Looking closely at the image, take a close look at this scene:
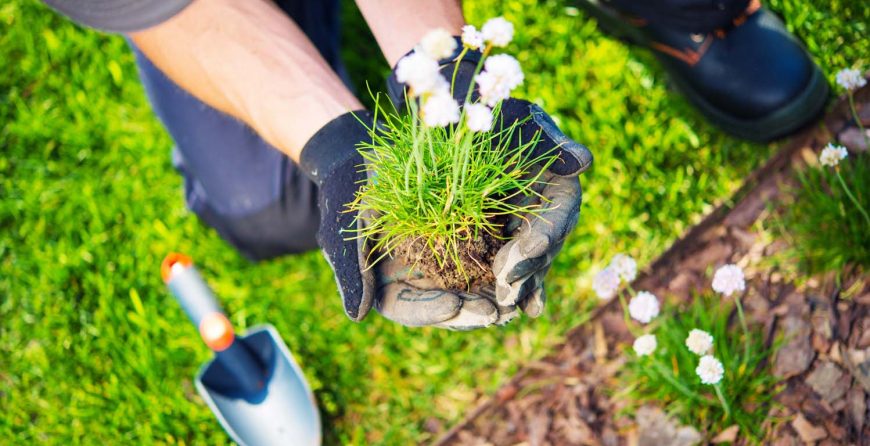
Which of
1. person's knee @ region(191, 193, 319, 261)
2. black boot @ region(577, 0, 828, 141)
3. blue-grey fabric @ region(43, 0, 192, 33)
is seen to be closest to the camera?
blue-grey fabric @ region(43, 0, 192, 33)

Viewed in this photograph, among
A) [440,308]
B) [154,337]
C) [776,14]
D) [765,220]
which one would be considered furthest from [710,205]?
[154,337]

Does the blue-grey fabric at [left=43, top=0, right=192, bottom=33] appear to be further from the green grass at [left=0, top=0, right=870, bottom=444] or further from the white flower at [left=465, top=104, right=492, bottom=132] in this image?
the white flower at [left=465, top=104, right=492, bottom=132]

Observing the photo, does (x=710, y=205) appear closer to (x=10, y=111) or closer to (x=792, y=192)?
(x=792, y=192)

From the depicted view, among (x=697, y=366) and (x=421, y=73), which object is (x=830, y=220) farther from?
(x=421, y=73)

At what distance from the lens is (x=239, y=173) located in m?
2.57

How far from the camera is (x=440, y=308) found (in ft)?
5.29

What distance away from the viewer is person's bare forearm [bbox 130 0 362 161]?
6.59ft

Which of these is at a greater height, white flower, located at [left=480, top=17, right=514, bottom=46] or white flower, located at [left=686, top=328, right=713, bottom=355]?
white flower, located at [left=480, top=17, right=514, bottom=46]

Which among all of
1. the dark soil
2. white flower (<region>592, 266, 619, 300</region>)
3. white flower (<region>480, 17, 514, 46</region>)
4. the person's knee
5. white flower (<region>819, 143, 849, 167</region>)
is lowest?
the person's knee

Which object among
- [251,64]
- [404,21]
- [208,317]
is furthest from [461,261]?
[208,317]

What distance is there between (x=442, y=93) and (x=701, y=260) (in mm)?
1304

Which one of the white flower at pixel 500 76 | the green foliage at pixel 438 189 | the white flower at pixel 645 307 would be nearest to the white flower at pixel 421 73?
the white flower at pixel 500 76

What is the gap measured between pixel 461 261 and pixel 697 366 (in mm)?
730

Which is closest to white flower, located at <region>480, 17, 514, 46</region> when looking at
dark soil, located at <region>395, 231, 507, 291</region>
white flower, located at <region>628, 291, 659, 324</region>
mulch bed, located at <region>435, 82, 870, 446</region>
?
dark soil, located at <region>395, 231, 507, 291</region>
